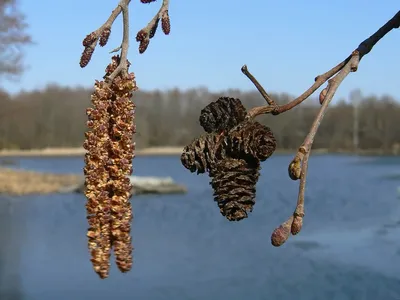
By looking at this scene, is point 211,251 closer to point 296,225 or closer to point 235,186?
point 235,186

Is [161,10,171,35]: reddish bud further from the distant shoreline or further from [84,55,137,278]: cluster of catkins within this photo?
the distant shoreline

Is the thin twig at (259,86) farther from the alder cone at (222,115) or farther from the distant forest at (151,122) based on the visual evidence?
the distant forest at (151,122)

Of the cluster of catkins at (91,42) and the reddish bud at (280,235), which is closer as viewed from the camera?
the reddish bud at (280,235)

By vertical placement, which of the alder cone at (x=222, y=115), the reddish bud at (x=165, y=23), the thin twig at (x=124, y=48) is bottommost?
the alder cone at (x=222, y=115)

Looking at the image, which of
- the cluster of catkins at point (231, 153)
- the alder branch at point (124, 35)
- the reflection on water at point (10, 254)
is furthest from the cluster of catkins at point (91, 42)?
the reflection on water at point (10, 254)

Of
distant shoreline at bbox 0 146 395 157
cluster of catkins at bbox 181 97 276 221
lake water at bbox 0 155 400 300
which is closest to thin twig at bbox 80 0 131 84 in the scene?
cluster of catkins at bbox 181 97 276 221

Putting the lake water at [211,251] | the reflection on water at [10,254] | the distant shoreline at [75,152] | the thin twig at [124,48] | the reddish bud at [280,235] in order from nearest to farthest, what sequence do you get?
the reddish bud at [280,235] < the thin twig at [124,48] < the lake water at [211,251] < the reflection on water at [10,254] < the distant shoreline at [75,152]
